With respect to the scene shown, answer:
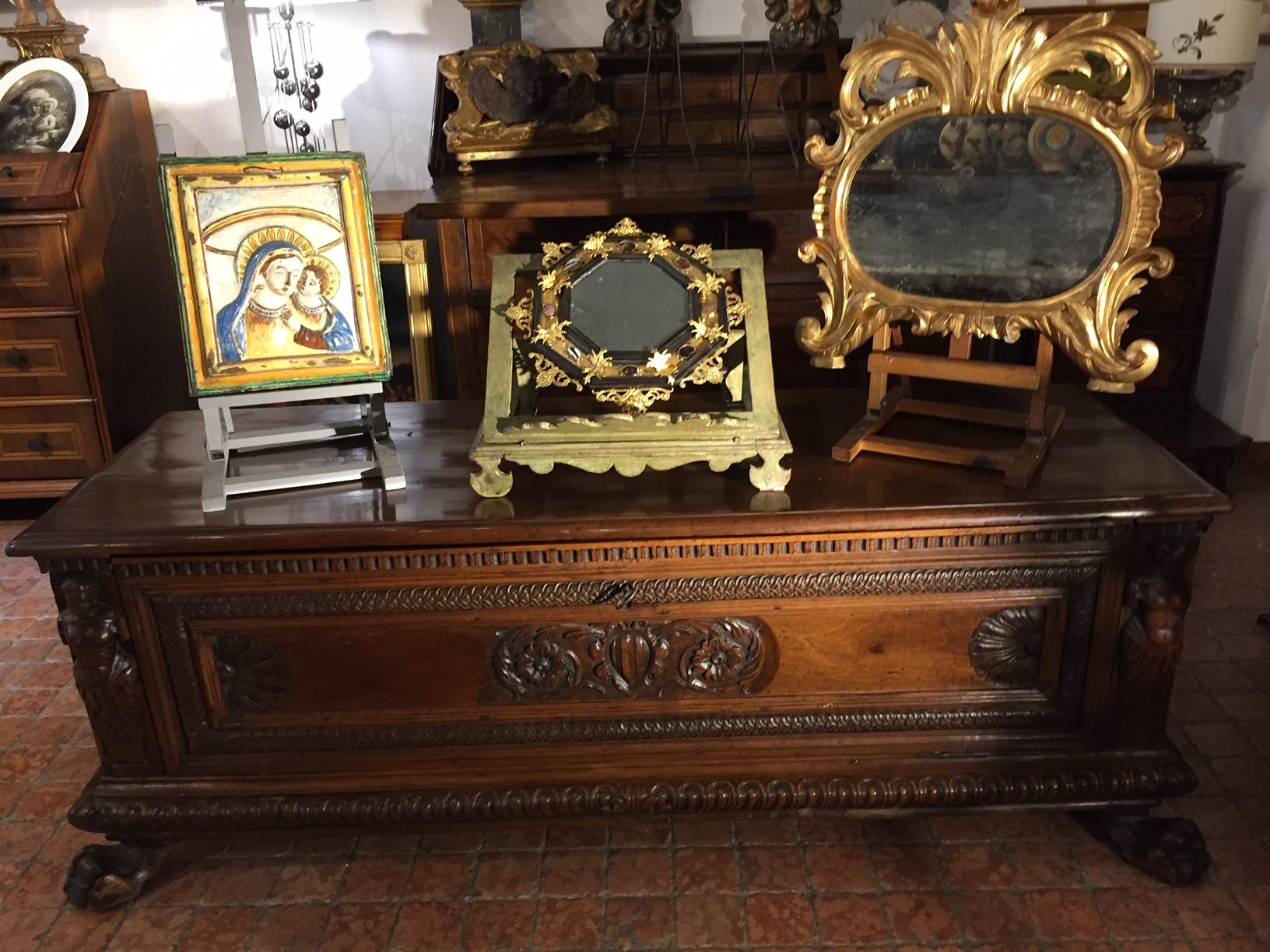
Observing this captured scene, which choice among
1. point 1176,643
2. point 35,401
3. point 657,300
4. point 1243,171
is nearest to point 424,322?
point 35,401

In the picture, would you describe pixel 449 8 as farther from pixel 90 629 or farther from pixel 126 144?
pixel 90 629

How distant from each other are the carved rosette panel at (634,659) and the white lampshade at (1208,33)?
2.28 m

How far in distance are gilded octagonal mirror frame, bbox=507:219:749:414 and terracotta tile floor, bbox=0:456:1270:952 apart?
2.96ft

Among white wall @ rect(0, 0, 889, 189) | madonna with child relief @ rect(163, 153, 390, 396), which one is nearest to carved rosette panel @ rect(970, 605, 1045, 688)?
madonna with child relief @ rect(163, 153, 390, 396)

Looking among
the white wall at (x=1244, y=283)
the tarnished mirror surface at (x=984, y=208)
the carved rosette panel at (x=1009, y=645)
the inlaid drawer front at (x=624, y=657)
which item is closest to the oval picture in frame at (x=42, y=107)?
the inlaid drawer front at (x=624, y=657)

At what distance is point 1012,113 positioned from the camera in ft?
6.23

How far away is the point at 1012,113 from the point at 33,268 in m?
3.00

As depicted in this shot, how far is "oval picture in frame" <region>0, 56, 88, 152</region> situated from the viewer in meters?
3.52

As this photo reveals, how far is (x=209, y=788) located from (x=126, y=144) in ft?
8.65

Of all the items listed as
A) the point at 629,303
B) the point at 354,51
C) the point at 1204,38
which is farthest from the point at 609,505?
the point at 354,51

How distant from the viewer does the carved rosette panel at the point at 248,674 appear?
1953mm

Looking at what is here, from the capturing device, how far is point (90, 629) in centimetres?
187

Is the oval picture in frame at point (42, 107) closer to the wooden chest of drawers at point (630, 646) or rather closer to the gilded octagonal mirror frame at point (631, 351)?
the wooden chest of drawers at point (630, 646)

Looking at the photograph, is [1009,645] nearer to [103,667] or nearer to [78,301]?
[103,667]
